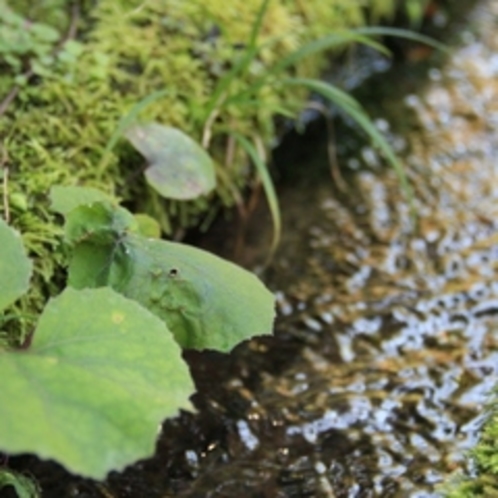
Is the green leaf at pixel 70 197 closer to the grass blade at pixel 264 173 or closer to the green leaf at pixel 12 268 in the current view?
the green leaf at pixel 12 268

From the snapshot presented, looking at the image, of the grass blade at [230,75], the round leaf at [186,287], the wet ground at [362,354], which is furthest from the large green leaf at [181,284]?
the grass blade at [230,75]

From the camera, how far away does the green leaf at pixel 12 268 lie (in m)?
1.47

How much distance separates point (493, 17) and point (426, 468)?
3150 millimetres

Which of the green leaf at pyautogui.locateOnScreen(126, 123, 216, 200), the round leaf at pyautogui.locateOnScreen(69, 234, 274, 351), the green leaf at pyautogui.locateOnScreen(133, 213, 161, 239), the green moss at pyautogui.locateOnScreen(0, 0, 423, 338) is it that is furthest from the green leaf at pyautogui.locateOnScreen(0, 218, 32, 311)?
the green leaf at pyautogui.locateOnScreen(126, 123, 216, 200)

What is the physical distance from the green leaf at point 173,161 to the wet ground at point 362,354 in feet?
1.45

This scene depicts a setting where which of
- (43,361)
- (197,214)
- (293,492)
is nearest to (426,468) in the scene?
(293,492)

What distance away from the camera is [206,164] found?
2289mm

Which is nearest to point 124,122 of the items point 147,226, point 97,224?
point 147,226

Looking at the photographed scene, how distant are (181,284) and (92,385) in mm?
416

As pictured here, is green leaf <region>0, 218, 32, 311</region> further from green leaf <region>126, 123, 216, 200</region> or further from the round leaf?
green leaf <region>126, 123, 216, 200</region>

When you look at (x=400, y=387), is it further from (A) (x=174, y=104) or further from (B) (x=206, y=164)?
(A) (x=174, y=104)

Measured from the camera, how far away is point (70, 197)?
6.03 feet

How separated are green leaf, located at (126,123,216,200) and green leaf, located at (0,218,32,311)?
0.71 metres

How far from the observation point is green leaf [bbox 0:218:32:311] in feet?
4.81
